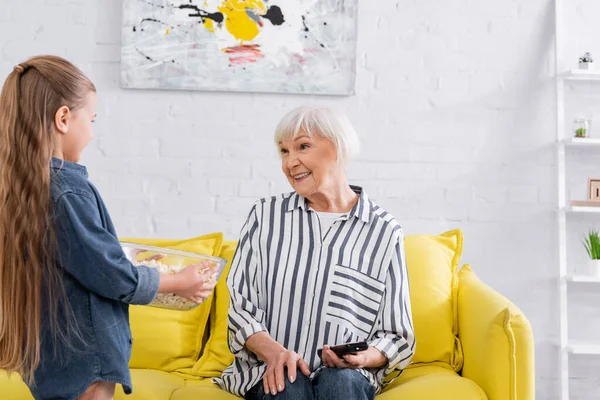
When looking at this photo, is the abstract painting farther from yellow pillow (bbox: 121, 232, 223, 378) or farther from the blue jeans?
the blue jeans

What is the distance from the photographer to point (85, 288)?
1.57m

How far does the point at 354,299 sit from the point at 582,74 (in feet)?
5.01

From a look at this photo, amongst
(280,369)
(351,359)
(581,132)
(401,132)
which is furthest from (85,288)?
(581,132)

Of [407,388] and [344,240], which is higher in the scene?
[344,240]

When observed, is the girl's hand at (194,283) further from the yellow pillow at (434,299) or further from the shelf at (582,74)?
the shelf at (582,74)

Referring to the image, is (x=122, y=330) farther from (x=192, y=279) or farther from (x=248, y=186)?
(x=248, y=186)

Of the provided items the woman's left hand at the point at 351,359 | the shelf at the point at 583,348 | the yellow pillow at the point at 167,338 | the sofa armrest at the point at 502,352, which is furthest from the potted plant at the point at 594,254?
the yellow pillow at the point at 167,338

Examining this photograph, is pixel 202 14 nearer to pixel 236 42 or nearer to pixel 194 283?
pixel 236 42

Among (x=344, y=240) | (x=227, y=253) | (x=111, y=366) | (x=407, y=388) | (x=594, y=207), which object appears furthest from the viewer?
(x=594, y=207)

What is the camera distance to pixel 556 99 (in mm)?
3096

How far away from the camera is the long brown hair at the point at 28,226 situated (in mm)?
1522

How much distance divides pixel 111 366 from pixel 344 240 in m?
0.81

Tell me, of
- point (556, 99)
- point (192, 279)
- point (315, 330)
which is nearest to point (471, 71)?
point (556, 99)

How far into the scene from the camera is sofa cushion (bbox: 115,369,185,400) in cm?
206
